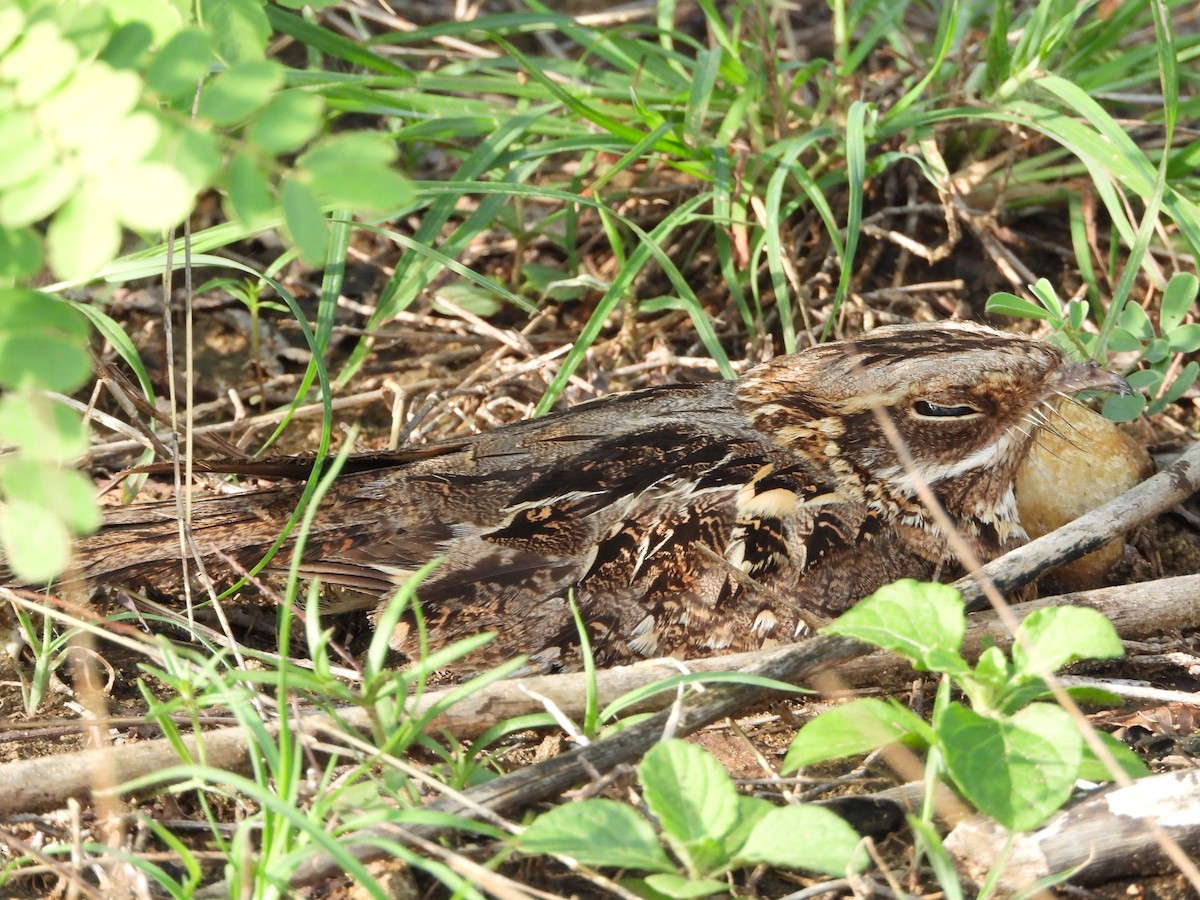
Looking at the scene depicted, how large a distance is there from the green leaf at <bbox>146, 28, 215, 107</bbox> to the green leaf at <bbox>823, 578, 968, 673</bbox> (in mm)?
1228

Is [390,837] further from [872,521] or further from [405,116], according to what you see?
[405,116]

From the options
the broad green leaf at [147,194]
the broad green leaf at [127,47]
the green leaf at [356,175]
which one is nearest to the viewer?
the broad green leaf at [147,194]

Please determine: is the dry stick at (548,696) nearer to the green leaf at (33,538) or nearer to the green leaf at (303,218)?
the green leaf at (33,538)

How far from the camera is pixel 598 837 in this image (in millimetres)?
1802

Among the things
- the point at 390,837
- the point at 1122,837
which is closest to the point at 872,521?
the point at 1122,837

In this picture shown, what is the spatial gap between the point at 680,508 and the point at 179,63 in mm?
1389

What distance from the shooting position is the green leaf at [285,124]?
156 centimetres

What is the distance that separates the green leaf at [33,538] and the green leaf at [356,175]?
1.67 ft

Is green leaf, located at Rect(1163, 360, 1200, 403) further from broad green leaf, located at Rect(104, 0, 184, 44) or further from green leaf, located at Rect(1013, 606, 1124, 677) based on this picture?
broad green leaf, located at Rect(104, 0, 184, 44)

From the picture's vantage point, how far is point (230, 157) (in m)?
1.63

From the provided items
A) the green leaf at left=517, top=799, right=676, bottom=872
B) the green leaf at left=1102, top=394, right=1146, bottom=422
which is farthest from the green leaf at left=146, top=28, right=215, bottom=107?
the green leaf at left=1102, top=394, right=1146, bottom=422

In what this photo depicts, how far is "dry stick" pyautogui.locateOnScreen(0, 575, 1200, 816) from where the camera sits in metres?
2.09

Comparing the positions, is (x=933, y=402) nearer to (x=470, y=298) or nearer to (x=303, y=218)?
(x=470, y=298)

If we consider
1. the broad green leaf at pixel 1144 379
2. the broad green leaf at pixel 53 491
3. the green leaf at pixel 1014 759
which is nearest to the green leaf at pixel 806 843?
the green leaf at pixel 1014 759
